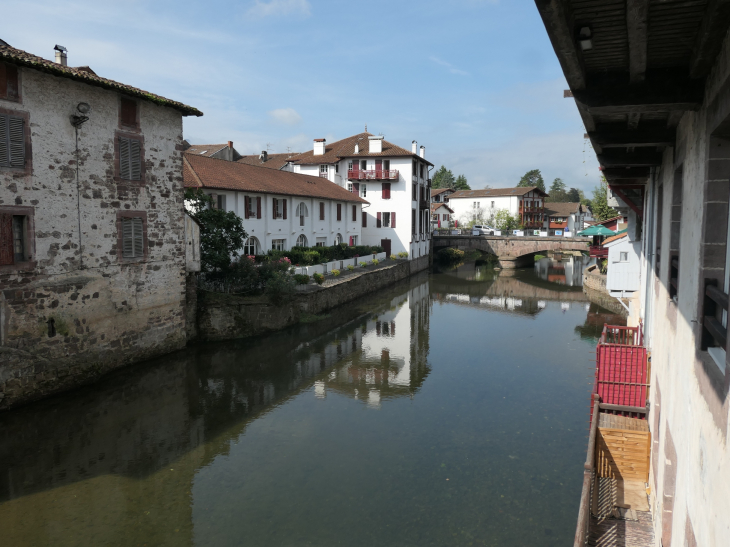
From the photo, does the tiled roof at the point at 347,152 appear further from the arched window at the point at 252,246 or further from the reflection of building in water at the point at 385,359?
the reflection of building in water at the point at 385,359

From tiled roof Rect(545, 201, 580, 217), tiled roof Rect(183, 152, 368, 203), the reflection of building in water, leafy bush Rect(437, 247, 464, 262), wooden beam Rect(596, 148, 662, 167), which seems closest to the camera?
wooden beam Rect(596, 148, 662, 167)

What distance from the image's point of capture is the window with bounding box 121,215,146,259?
16.4 meters

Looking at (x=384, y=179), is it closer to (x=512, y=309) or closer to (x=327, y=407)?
(x=512, y=309)

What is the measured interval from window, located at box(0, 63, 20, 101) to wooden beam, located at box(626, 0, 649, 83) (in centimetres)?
1388

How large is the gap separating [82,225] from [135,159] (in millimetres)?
2829

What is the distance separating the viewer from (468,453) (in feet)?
37.1

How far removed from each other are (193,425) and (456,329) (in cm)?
1392

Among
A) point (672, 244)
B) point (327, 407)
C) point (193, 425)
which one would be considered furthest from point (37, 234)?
point (672, 244)

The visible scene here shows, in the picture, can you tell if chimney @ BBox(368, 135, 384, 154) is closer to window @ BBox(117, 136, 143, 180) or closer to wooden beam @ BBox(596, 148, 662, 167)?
window @ BBox(117, 136, 143, 180)

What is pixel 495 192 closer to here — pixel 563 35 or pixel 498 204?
pixel 498 204

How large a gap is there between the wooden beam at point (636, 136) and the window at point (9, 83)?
43.5ft

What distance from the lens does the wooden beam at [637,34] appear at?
324 cm

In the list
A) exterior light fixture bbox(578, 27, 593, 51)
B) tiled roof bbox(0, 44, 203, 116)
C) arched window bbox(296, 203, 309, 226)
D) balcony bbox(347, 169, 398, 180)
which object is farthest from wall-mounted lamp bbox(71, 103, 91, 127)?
balcony bbox(347, 169, 398, 180)

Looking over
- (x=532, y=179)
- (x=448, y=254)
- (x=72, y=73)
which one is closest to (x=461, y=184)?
(x=532, y=179)
